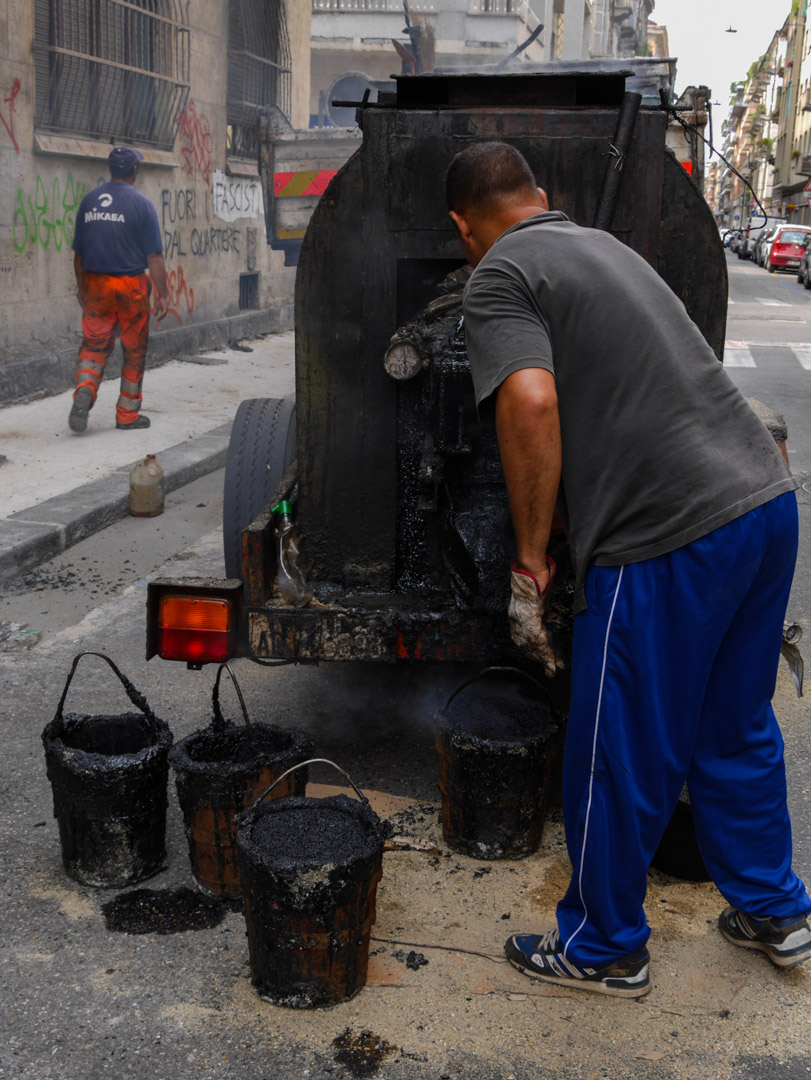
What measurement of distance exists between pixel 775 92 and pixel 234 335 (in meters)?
84.2

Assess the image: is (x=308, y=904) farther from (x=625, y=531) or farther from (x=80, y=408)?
(x=80, y=408)

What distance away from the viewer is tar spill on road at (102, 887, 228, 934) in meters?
2.80

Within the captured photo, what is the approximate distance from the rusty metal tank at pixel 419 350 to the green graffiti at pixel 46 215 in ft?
23.8

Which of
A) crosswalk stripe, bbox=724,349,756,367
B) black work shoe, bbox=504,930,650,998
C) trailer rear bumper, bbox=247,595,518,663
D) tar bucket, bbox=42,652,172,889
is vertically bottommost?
black work shoe, bbox=504,930,650,998

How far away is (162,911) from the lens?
9.43ft

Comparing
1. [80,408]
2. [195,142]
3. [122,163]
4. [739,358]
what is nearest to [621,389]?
[80,408]

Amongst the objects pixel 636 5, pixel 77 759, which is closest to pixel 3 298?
pixel 77 759

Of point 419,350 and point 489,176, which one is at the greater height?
point 489,176

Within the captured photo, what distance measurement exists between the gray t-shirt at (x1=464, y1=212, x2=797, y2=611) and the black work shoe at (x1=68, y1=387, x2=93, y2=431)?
6566 mm

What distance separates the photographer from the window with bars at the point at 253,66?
1488 cm

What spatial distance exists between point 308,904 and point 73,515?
4298mm

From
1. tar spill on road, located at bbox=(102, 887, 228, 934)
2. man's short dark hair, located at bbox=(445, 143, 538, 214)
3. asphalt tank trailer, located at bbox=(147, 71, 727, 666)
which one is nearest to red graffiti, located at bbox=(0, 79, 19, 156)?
asphalt tank trailer, located at bbox=(147, 71, 727, 666)

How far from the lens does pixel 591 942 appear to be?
257 cm

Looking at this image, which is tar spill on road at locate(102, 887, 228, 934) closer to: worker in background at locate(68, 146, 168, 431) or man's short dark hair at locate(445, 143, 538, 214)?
man's short dark hair at locate(445, 143, 538, 214)
